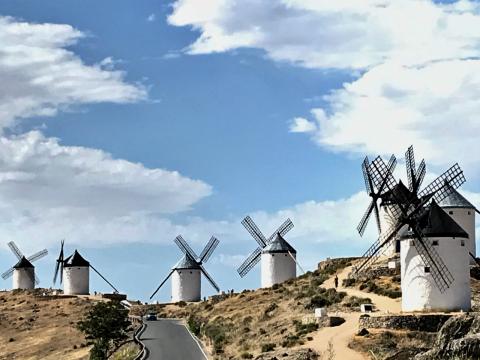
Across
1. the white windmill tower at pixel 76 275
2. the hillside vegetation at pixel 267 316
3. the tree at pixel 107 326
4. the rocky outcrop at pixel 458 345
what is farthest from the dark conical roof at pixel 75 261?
the rocky outcrop at pixel 458 345

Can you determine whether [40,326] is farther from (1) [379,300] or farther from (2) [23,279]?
(1) [379,300]

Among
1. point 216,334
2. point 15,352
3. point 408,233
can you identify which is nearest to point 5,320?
point 15,352

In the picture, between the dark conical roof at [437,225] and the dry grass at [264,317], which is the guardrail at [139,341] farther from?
the dark conical roof at [437,225]

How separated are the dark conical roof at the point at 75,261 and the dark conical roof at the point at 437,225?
73.3 metres

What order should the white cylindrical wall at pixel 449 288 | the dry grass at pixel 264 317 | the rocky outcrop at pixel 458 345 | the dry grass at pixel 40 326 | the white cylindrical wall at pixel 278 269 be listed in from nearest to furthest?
the rocky outcrop at pixel 458 345 < the white cylindrical wall at pixel 449 288 < the dry grass at pixel 264 317 < the dry grass at pixel 40 326 < the white cylindrical wall at pixel 278 269

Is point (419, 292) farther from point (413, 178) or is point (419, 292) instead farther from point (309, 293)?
point (309, 293)

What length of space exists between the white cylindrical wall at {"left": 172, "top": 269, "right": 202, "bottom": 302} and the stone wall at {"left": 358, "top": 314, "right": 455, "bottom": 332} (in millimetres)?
60215

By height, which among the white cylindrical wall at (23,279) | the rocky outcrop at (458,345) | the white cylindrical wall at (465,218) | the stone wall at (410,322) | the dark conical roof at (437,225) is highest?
the white cylindrical wall at (23,279)

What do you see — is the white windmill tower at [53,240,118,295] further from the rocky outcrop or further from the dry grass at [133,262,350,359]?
the rocky outcrop

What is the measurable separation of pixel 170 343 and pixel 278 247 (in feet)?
109

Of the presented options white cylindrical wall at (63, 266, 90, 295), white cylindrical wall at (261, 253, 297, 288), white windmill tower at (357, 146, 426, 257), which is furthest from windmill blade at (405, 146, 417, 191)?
white cylindrical wall at (63, 266, 90, 295)

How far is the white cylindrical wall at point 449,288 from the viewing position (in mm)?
52844

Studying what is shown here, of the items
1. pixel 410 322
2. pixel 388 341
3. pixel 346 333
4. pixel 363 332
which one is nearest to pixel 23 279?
pixel 346 333

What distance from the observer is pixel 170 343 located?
210ft
